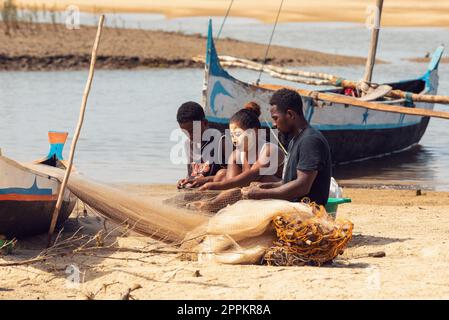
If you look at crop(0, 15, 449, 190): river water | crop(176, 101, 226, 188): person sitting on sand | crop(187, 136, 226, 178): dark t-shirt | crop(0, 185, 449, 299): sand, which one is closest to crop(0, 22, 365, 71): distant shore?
crop(0, 15, 449, 190): river water

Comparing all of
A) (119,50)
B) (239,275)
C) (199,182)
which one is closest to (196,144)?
(199,182)

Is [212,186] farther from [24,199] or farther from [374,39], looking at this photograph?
[374,39]

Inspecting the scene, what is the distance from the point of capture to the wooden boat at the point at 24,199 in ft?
22.1

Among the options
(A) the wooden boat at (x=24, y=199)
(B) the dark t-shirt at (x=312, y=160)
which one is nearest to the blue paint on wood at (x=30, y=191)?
(A) the wooden boat at (x=24, y=199)

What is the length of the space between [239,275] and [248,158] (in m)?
Result: 1.26

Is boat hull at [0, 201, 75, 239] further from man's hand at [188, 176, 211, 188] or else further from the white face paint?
the white face paint

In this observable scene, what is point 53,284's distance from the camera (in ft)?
19.7

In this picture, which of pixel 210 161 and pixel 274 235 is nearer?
pixel 274 235

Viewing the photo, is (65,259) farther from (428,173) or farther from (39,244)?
(428,173)

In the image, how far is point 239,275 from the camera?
577cm

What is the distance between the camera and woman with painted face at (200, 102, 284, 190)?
22.1ft

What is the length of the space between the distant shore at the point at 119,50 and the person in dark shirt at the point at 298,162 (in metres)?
26.1

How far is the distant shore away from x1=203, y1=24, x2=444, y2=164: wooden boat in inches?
718

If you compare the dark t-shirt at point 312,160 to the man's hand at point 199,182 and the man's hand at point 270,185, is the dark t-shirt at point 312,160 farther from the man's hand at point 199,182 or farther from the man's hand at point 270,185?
the man's hand at point 199,182
